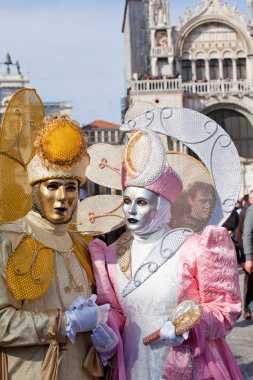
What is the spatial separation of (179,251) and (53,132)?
0.82m

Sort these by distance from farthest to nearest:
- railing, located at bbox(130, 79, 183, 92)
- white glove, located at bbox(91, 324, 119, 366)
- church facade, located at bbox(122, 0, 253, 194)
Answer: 1. church facade, located at bbox(122, 0, 253, 194)
2. railing, located at bbox(130, 79, 183, 92)
3. white glove, located at bbox(91, 324, 119, 366)

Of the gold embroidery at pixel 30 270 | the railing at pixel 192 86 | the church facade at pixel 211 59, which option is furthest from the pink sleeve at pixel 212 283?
the church facade at pixel 211 59

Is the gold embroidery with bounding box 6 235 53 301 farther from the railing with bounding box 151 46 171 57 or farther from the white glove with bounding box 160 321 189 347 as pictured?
the railing with bounding box 151 46 171 57

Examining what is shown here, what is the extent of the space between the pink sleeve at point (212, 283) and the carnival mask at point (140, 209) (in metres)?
0.26

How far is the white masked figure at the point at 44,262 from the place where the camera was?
251 centimetres

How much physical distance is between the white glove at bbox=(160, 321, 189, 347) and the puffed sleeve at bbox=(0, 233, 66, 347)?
426mm

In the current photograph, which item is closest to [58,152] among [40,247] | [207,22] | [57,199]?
[57,199]

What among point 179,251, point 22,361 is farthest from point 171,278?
point 22,361

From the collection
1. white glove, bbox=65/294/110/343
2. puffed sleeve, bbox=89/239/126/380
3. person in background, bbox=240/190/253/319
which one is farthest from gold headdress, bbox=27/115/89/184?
person in background, bbox=240/190/253/319

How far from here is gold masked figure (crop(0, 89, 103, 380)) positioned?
99.2 inches

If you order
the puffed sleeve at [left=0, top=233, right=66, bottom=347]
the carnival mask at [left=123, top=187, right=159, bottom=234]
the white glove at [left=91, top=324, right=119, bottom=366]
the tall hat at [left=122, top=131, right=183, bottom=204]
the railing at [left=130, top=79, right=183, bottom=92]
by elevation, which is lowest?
the white glove at [left=91, top=324, right=119, bottom=366]

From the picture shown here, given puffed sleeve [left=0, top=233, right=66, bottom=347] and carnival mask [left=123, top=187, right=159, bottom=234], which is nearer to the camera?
puffed sleeve [left=0, top=233, right=66, bottom=347]

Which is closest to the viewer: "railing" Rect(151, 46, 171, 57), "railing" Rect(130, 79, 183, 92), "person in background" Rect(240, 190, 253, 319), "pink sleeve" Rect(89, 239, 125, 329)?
"pink sleeve" Rect(89, 239, 125, 329)

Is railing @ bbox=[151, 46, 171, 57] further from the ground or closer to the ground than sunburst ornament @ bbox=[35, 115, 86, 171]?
further from the ground
